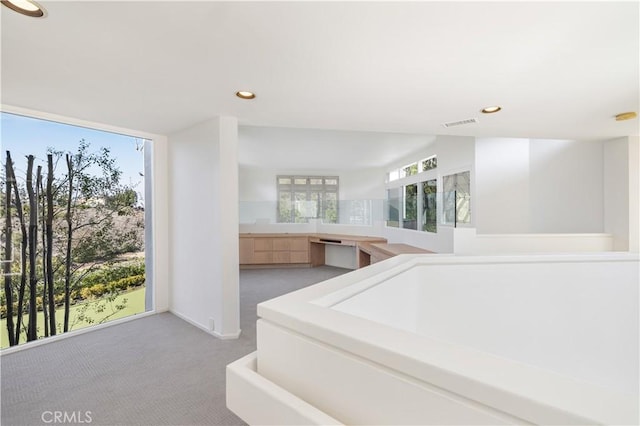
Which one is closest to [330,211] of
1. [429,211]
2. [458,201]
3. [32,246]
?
[429,211]

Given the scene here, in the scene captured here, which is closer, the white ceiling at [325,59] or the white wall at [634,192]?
the white ceiling at [325,59]

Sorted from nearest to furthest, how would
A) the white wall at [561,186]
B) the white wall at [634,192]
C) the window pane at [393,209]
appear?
the white wall at [634,192]
the white wall at [561,186]
the window pane at [393,209]

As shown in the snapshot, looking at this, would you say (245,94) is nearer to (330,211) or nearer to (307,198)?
(330,211)

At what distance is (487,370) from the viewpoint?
547 millimetres

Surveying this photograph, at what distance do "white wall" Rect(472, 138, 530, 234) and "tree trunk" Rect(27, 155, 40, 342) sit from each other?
5520 mm

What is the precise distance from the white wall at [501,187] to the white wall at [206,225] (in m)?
3.68

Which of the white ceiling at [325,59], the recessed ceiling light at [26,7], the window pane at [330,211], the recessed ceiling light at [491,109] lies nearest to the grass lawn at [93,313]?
the white ceiling at [325,59]

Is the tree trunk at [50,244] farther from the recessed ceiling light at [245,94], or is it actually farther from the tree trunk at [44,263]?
the recessed ceiling light at [245,94]

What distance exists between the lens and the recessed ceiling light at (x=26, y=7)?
137cm

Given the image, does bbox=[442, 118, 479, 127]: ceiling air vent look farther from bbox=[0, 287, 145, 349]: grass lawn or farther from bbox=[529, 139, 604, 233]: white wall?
bbox=[0, 287, 145, 349]: grass lawn

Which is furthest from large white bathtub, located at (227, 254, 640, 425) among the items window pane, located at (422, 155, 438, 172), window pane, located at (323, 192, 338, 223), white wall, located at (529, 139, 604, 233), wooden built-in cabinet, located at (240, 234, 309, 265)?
window pane, located at (323, 192, 338, 223)

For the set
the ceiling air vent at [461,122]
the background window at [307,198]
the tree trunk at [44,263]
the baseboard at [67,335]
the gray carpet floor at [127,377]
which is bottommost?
the gray carpet floor at [127,377]

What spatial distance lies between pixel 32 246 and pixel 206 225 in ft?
5.38

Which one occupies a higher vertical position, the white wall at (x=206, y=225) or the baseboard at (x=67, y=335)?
the white wall at (x=206, y=225)
